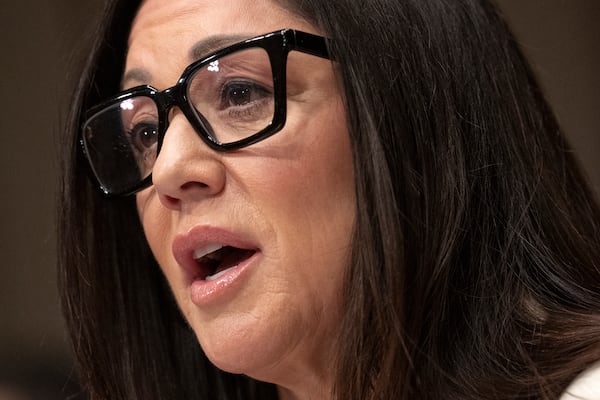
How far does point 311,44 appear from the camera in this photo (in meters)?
1.24

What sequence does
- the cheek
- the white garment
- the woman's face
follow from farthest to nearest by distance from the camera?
1. the cheek
2. the woman's face
3. the white garment

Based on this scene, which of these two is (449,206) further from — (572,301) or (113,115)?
(113,115)

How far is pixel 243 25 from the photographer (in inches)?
50.3

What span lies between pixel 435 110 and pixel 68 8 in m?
0.91

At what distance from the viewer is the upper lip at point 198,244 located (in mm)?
1234

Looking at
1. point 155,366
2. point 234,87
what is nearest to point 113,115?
point 234,87

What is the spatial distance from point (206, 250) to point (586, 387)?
51cm

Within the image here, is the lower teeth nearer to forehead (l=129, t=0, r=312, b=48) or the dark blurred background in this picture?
forehead (l=129, t=0, r=312, b=48)

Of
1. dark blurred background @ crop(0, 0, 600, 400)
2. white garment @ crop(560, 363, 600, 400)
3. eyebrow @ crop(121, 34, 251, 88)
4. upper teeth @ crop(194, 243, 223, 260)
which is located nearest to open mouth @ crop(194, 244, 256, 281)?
upper teeth @ crop(194, 243, 223, 260)

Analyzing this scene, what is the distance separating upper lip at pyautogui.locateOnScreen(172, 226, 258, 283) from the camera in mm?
1234

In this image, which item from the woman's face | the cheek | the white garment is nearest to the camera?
the white garment

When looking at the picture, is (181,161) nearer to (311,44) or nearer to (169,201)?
(169,201)

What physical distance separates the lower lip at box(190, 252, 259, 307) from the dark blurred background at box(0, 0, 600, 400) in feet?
1.98

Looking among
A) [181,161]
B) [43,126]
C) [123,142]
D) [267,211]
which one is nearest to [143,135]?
[123,142]
